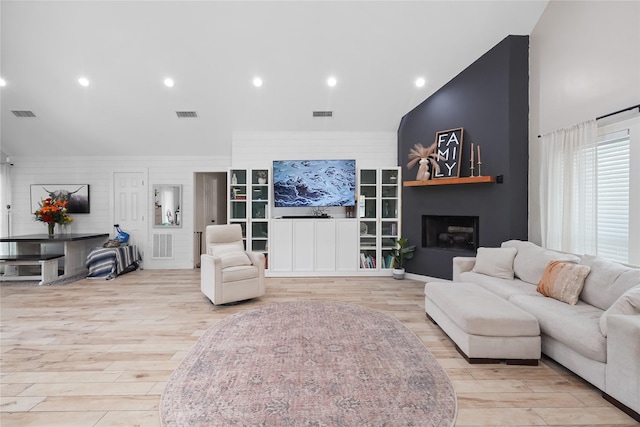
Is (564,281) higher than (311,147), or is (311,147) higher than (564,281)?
(311,147)

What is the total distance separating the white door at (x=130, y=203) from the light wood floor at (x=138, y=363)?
1744mm

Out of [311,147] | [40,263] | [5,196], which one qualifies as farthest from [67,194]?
[311,147]

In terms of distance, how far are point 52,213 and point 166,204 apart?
1.78 m

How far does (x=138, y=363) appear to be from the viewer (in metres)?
2.43

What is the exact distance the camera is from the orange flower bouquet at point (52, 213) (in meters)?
5.34

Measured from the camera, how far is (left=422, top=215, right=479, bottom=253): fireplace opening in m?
4.53

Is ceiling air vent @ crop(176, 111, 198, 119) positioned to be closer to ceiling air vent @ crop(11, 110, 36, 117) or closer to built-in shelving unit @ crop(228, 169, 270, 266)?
built-in shelving unit @ crop(228, 169, 270, 266)

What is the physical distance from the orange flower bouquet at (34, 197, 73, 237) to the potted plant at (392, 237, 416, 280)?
587 cm

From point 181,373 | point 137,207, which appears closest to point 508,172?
point 181,373

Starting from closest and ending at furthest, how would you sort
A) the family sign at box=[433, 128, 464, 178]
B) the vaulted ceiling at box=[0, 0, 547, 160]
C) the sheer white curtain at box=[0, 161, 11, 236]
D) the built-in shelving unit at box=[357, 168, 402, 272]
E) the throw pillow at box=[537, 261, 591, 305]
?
the throw pillow at box=[537, 261, 591, 305], the vaulted ceiling at box=[0, 0, 547, 160], the family sign at box=[433, 128, 464, 178], the built-in shelving unit at box=[357, 168, 402, 272], the sheer white curtain at box=[0, 161, 11, 236]

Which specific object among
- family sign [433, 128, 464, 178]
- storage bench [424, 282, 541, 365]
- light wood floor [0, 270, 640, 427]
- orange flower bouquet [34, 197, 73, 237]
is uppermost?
family sign [433, 128, 464, 178]

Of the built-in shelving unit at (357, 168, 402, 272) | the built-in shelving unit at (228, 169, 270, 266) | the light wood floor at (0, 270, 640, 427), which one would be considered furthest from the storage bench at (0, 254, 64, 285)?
the built-in shelving unit at (357, 168, 402, 272)

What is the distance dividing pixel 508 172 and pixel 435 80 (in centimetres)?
173

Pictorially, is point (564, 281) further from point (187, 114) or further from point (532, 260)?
point (187, 114)
